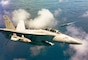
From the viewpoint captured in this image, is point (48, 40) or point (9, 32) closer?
point (48, 40)

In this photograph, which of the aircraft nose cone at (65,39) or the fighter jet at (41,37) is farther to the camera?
the fighter jet at (41,37)

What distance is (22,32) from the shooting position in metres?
59.2

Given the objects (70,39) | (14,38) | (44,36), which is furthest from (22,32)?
(70,39)

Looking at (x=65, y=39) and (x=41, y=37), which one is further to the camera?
(x=41, y=37)

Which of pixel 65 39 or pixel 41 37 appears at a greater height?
pixel 65 39

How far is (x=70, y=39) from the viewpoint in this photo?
54.0 m

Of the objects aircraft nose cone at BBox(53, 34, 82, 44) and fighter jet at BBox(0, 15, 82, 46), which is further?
fighter jet at BBox(0, 15, 82, 46)

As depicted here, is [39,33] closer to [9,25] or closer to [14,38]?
[14,38]

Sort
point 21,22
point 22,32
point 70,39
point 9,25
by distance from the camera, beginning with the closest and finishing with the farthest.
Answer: point 70,39 < point 22,32 < point 9,25 < point 21,22

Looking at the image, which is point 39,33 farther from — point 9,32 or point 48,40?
point 9,32

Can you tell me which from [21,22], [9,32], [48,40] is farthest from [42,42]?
[21,22]

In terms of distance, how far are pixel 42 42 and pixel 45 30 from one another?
10.6 feet

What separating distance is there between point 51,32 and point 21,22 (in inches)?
797

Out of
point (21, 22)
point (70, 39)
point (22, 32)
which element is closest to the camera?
point (70, 39)
